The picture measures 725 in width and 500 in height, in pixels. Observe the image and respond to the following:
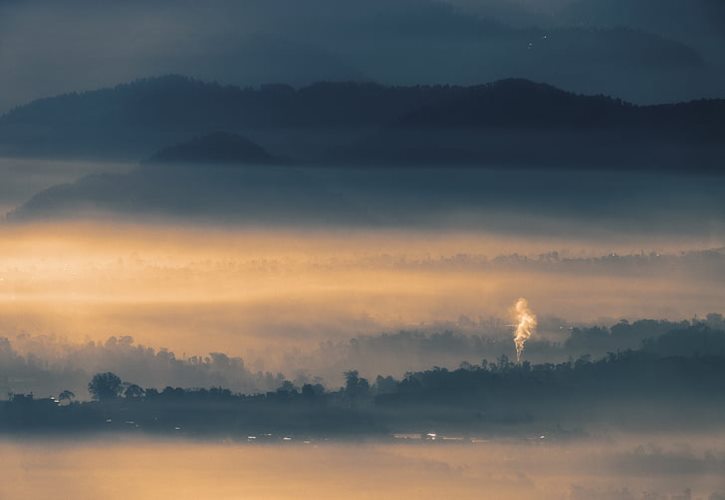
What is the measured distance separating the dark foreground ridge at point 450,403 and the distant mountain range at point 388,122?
1.56 meters

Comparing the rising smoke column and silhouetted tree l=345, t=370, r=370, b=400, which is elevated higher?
the rising smoke column

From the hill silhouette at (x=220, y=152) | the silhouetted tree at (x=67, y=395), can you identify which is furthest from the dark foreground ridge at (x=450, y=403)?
the hill silhouette at (x=220, y=152)

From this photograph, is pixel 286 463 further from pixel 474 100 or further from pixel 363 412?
pixel 474 100

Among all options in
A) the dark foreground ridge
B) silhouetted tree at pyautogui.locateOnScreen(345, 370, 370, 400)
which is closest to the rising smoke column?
the dark foreground ridge

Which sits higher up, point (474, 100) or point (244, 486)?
point (474, 100)

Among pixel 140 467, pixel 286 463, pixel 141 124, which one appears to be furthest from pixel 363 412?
pixel 141 124

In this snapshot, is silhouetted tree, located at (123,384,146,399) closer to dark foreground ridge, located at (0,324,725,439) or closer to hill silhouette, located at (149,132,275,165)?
dark foreground ridge, located at (0,324,725,439)

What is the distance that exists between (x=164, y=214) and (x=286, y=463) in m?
2.05

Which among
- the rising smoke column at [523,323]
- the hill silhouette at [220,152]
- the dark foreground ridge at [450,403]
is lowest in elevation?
the dark foreground ridge at [450,403]

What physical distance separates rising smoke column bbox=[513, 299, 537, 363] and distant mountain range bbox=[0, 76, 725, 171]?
3.68ft

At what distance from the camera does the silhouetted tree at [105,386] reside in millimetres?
12297

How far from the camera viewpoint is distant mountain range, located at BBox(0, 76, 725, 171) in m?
12.7

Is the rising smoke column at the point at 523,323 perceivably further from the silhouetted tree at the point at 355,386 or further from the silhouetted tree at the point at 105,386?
the silhouetted tree at the point at 105,386

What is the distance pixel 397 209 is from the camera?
42.2ft
